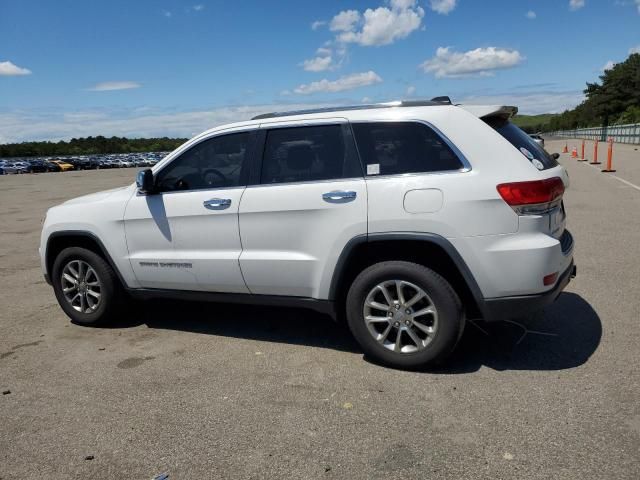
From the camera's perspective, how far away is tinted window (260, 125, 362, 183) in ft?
13.5

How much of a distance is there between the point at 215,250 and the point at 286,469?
210 centimetres

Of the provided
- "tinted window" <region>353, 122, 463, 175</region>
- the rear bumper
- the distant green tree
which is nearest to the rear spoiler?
"tinted window" <region>353, 122, 463, 175</region>

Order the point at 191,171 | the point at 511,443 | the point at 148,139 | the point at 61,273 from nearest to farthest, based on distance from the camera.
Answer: the point at 511,443 → the point at 191,171 → the point at 61,273 → the point at 148,139

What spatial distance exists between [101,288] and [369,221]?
9.05 feet

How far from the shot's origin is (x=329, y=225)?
4.05 metres

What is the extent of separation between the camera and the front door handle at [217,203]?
444cm

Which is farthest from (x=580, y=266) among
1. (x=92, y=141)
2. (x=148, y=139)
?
(x=148, y=139)

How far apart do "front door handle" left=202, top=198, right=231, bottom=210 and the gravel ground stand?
1179mm

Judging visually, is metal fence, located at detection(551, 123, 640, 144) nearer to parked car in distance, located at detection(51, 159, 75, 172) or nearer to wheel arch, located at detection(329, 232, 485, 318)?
wheel arch, located at detection(329, 232, 485, 318)

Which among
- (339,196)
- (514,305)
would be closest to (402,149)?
(339,196)

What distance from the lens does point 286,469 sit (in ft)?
9.60

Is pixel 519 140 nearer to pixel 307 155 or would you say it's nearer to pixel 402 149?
pixel 402 149

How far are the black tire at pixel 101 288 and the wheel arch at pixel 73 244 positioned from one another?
7cm

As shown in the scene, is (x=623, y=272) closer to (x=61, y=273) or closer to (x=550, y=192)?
(x=550, y=192)
